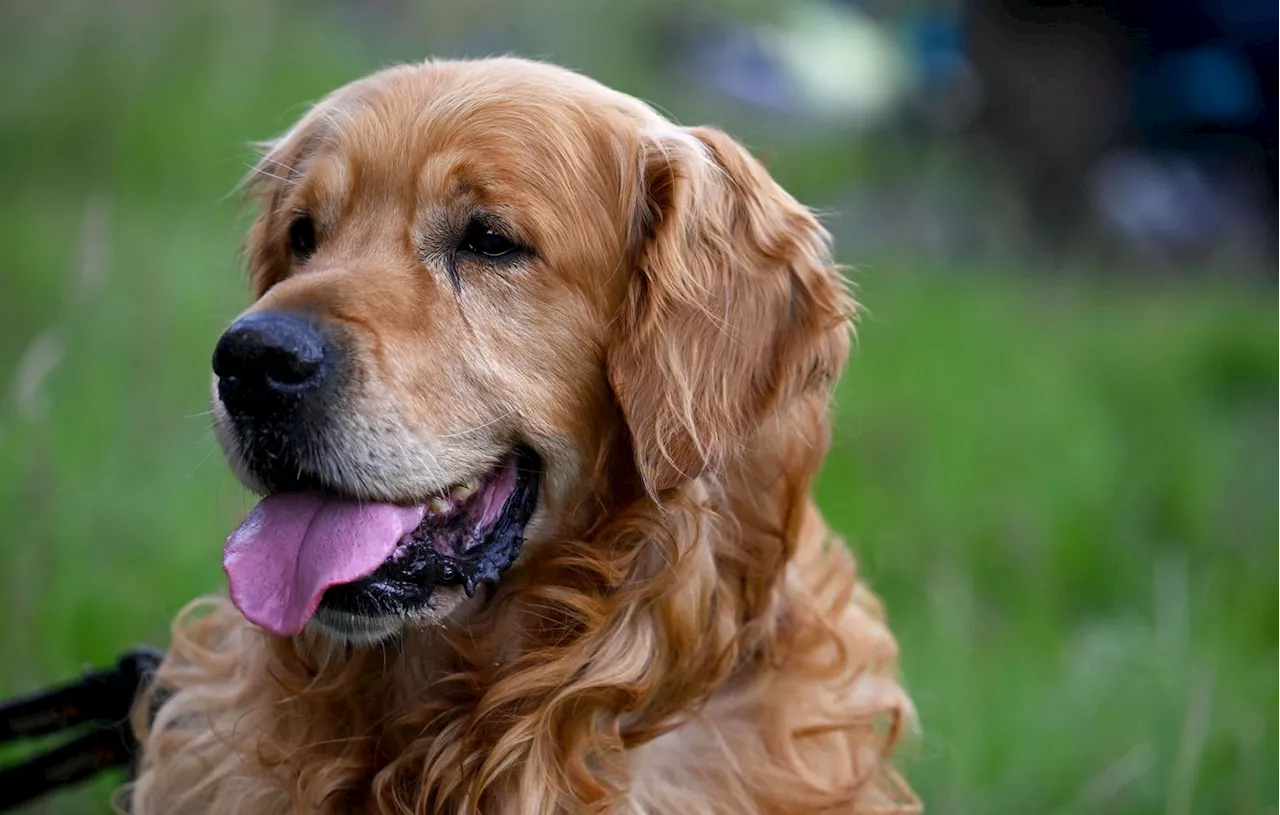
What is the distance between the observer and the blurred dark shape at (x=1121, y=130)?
38.3 ft

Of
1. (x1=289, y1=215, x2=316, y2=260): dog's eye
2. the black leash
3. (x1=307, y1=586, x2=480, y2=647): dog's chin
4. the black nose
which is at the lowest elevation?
the black leash

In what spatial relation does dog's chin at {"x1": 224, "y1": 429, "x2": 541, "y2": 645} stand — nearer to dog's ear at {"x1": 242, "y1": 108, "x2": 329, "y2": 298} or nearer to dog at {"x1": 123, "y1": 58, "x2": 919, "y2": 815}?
dog at {"x1": 123, "y1": 58, "x2": 919, "y2": 815}

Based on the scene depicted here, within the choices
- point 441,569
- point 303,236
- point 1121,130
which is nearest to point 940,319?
point 1121,130

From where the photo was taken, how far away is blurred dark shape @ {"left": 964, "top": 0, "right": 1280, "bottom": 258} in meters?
11.7

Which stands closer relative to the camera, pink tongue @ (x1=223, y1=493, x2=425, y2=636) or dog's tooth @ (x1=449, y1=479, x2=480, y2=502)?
pink tongue @ (x1=223, y1=493, x2=425, y2=636)

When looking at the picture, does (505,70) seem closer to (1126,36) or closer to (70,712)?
(70,712)

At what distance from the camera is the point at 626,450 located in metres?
2.97

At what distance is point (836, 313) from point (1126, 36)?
10.1m

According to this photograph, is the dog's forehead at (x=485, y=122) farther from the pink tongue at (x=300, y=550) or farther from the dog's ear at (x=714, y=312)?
the pink tongue at (x=300, y=550)

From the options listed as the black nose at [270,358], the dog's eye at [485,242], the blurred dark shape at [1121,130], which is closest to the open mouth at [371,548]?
the black nose at [270,358]

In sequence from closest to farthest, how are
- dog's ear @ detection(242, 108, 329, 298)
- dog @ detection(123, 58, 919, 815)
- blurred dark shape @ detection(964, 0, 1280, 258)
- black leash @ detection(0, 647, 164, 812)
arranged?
dog @ detection(123, 58, 919, 815), black leash @ detection(0, 647, 164, 812), dog's ear @ detection(242, 108, 329, 298), blurred dark shape @ detection(964, 0, 1280, 258)

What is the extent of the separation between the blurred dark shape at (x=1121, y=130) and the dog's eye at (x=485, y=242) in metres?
9.53

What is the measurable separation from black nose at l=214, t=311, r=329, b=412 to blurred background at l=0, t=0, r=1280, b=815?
526 millimetres

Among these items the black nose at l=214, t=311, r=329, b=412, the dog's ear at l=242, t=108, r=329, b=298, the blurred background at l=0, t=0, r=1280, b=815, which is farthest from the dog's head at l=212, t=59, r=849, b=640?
the blurred background at l=0, t=0, r=1280, b=815
